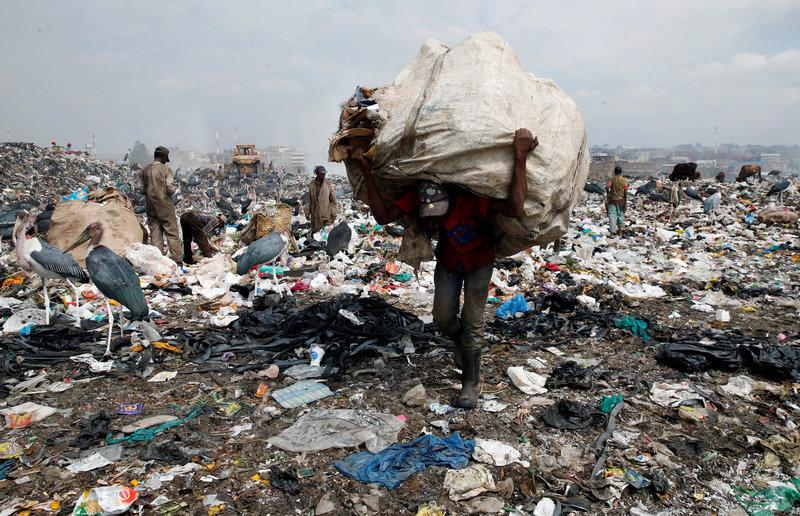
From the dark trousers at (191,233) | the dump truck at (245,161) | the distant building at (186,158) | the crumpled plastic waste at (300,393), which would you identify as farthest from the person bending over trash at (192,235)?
the distant building at (186,158)

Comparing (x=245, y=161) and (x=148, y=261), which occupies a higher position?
(x=245, y=161)

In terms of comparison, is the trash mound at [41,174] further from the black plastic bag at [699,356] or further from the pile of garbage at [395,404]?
the black plastic bag at [699,356]

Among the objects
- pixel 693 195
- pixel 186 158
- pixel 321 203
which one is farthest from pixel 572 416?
pixel 186 158

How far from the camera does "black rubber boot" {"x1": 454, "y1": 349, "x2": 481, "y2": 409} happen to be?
3.07 m

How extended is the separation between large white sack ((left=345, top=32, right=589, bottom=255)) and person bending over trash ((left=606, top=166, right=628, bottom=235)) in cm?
770

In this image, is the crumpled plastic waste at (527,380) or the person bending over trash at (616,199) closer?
the crumpled plastic waste at (527,380)

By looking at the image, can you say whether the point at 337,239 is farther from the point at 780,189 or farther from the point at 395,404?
the point at 780,189

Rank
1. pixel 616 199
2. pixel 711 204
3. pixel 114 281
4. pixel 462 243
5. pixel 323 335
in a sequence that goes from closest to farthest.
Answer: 1. pixel 462 243
2. pixel 114 281
3. pixel 323 335
4. pixel 616 199
5. pixel 711 204

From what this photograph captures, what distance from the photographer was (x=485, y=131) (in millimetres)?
2525

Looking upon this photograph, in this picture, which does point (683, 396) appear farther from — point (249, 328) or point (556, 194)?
point (249, 328)

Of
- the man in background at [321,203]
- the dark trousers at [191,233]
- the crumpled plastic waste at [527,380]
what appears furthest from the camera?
the man in background at [321,203]

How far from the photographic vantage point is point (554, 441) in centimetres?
275

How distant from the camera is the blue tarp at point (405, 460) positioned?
237 cm

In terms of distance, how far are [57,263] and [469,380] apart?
3.97 meters
